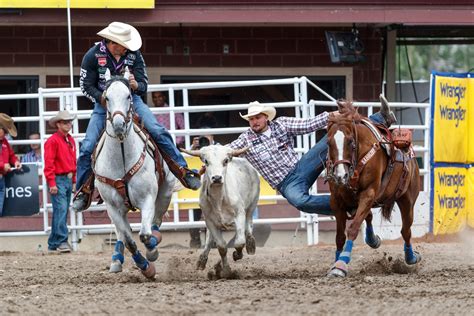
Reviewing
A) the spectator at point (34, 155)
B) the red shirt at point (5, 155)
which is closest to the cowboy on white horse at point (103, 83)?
the red shirt at point (5, 155)

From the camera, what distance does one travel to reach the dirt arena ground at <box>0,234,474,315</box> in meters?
8.65

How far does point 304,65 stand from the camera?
1866cm

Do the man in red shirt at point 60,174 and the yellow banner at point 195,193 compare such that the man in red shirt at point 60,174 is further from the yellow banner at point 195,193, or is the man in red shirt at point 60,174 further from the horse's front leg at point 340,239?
the horse's front leg at point 340,239

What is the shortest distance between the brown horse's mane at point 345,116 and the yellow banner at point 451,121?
580 cm

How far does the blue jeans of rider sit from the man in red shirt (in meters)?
4.37

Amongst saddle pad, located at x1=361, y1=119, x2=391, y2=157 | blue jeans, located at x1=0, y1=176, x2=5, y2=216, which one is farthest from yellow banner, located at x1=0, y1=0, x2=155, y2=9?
saddle pad, located at x1=361, y1=119, x2=391, y2=157

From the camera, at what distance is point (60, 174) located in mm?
15555

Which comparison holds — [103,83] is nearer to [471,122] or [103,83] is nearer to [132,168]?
[132,168]

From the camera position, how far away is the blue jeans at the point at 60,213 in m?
15.5

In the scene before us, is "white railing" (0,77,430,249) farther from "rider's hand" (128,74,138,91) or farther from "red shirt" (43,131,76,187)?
"rider's hand" (128,74,138,91)

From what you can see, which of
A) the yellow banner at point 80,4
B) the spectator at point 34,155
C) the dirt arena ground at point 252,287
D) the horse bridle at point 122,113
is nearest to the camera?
the dirt arena ground at point 252,287

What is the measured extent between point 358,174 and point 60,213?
5.80 metres

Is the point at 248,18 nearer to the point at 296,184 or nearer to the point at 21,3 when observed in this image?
the point at 21,3

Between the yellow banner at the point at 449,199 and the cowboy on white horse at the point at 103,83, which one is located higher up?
the cowboy on white horse at the point at 103,83
